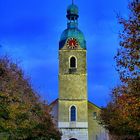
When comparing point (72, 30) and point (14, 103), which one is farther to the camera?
point (72, 30)

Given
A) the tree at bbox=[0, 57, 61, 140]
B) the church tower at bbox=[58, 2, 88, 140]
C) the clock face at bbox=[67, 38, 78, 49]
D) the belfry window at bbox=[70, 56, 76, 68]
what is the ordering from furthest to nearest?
the clock face at bbox=[67, 38, 78, 49]
the belfry window at bbox=[70, 56, 76, 68]
the church tower at bbox=[58, 2, 88, 140]
the tree at bbox=[0, 57, 61, 140]

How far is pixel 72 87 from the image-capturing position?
74125 mm

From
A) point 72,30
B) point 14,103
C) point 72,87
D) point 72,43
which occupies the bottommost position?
point 14,103

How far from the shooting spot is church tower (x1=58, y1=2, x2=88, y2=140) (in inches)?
2852

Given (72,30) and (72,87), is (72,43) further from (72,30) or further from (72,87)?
(72,87)

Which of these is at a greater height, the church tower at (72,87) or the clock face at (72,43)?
the clock face at (72,43)

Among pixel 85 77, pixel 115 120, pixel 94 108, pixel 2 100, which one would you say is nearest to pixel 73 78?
pixel 85 77

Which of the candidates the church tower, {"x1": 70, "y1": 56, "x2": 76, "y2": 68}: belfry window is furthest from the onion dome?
{"x1": 70, "y1": 56, "x2": 76, "y2": 68}: belfry window

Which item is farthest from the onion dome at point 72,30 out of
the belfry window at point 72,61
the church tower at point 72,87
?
the belfry window at point 72,61

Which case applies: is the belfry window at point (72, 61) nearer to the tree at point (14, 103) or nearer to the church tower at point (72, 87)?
the church tower at point (72, 87)

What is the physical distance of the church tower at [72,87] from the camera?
7244 centimetres

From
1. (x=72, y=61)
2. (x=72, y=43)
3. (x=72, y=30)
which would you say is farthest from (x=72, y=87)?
(x=72, y=30)

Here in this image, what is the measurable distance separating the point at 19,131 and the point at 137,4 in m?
20.2

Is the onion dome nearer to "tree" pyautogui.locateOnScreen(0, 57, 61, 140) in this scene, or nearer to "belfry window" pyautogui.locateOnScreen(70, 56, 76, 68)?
"belfry window" pyautogui.locateOnScreen(70, 56, 76, 68)
